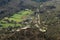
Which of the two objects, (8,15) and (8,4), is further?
(8,4)

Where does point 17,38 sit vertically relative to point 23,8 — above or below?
above

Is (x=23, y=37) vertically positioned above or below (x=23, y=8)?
above

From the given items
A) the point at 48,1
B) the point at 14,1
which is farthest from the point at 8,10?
the point at 48,1

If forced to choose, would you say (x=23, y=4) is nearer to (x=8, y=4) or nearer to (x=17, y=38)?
(x=8, y=4)

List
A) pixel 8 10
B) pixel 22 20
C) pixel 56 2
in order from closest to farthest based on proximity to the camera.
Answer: pixel 22 20 < pixel 8 10 < pixel 56 2

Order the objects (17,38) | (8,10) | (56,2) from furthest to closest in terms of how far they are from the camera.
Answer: (56,2), (8,10), (17,38)

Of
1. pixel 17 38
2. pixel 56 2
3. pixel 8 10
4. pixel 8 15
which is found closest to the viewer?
pixel 17 38

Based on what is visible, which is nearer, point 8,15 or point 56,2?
point 8,15

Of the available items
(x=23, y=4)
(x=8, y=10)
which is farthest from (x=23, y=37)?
(x=23, y=4)

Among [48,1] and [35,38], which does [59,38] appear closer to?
[35,38]
